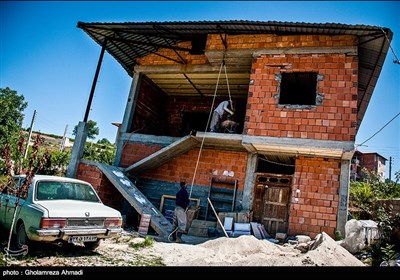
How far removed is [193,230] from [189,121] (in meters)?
6.92

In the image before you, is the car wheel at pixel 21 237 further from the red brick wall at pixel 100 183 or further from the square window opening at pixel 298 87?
the square window opening at pixel 298 87

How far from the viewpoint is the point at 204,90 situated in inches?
563

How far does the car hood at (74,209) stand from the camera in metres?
5.33

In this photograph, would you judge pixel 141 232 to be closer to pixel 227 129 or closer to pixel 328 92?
pixel 227 129

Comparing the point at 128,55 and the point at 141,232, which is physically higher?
the point at 128,55

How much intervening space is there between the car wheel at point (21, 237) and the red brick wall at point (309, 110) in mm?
6948

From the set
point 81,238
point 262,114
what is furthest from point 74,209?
point 262,114

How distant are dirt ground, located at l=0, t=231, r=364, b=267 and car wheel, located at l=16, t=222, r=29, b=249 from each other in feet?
0.72

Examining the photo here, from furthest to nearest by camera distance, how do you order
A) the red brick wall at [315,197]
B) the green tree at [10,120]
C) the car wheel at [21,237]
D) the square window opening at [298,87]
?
Result: the green tree at [10,120] → the square window opening at [298,87] → the red brick wall at [315,197] → the car wheel at [21,237]

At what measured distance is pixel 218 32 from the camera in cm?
1056

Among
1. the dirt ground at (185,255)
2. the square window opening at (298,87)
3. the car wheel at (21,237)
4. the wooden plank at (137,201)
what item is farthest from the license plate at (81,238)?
the square window opening at (298,87)

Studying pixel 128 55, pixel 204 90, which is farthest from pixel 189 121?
pixel 128 55

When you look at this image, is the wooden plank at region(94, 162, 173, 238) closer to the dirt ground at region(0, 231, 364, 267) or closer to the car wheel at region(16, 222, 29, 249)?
the dirt ground at region(0, 231, 364, 267)

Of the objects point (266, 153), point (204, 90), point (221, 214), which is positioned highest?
point (204, 90)
